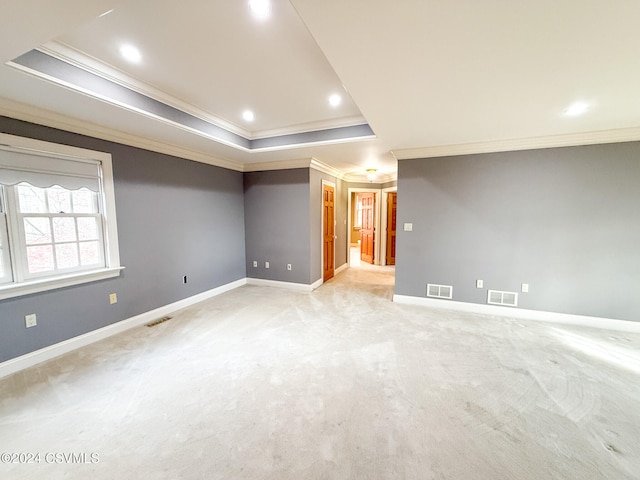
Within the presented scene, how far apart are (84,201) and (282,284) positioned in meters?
3.17

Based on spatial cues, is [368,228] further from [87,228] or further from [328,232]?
[87,228]

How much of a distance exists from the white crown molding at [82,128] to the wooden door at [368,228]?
495 cm

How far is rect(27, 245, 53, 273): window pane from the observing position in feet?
8.24

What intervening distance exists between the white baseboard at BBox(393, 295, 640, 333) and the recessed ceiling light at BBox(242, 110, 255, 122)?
11.1 ft

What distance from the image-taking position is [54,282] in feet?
8.45

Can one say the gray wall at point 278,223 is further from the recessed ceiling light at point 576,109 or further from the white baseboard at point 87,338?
the recessed ceiling light at point 576,109

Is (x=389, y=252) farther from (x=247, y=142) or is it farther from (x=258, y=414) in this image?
(x=258, y=414)

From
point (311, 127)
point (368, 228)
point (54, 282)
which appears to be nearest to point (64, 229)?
point (54, 282)

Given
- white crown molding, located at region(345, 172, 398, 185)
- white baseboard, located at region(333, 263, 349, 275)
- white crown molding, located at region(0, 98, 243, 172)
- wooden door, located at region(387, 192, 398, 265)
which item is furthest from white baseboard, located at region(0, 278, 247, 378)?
wooden door, located at region(387, 192, 398, 265)

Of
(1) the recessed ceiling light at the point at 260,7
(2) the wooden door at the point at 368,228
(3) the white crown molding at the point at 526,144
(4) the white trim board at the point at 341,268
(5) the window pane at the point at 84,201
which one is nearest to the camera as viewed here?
(1) the recessed ceiling light at the point at 260,7

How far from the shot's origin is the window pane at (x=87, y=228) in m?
2.88

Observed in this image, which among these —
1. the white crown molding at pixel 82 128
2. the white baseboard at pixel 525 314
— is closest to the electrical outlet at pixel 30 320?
the white crown molding at pixel 82 128

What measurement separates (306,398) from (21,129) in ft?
11.3

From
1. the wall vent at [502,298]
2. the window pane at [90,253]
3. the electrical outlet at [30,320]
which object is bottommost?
the wall vent at [502,298]
